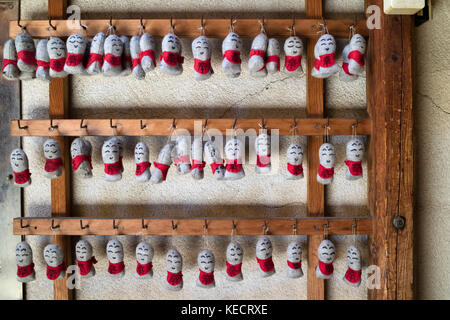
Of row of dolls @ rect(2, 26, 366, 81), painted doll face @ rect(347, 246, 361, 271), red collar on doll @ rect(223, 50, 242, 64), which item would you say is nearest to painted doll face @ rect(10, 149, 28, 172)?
row of dolls @ rect(2, 26, 366, 81)

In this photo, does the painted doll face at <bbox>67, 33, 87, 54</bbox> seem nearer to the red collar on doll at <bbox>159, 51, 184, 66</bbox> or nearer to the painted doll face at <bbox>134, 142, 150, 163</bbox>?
the red collar on doll at <bbox>159, 51, 184, 66</bbox>

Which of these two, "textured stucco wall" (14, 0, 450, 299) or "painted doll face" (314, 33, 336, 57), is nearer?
"painted doll face" (314, 33, 336, 57)

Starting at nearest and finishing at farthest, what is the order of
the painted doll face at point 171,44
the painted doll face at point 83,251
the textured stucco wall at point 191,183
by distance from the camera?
1. the painted doll face at point 171,44
2. the painted doll face at point 83,251
3. the textured stucco wall at point 191,183

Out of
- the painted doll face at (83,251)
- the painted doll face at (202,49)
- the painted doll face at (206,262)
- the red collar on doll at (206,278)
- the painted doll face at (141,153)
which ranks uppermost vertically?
the painted doll face at (202,49)

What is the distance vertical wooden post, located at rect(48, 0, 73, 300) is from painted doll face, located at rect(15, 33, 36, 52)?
0.54 ft

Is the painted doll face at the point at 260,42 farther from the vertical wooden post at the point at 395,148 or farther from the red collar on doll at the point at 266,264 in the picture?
the red collar on doll at the point at 266,264

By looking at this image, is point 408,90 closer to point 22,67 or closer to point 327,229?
point 327,229

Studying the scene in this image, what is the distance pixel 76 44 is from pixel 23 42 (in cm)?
24

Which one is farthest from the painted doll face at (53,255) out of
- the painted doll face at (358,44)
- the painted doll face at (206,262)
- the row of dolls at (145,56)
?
the painted doll face at (358,44)

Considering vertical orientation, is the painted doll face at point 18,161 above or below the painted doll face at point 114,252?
above

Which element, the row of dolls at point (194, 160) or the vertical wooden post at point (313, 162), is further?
the vertical wooden post at point (313, 162)

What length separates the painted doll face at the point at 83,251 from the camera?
138cm

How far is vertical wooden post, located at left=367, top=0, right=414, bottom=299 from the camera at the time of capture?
53.3 inches

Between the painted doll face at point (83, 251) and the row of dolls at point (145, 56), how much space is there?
0.71 m
